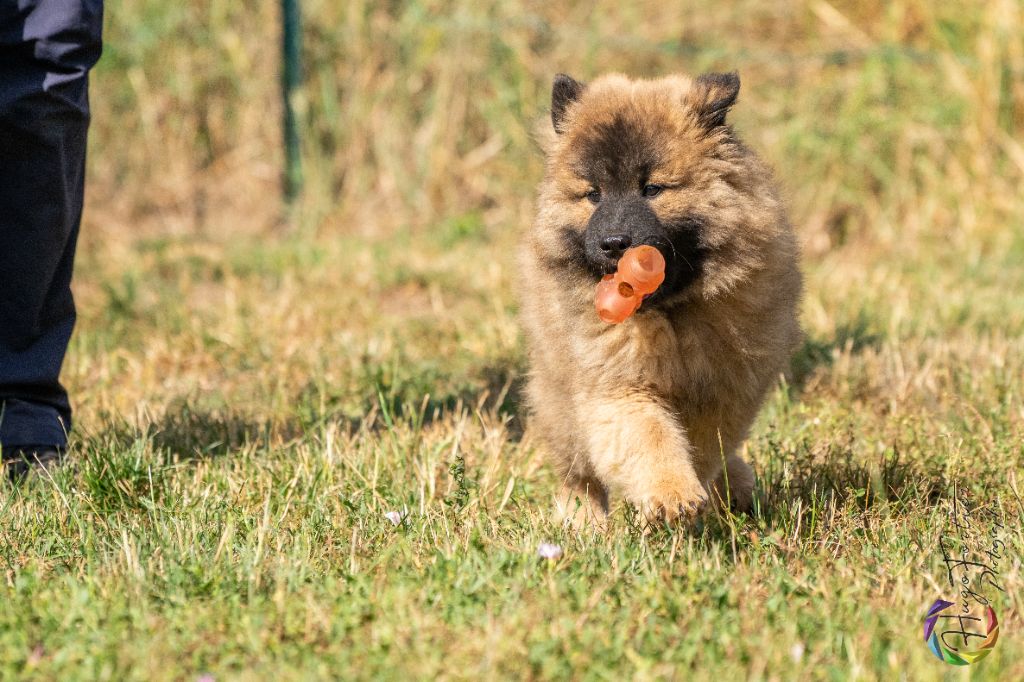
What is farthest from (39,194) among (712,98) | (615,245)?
(712,98)

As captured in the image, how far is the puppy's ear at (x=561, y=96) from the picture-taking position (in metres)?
3.53

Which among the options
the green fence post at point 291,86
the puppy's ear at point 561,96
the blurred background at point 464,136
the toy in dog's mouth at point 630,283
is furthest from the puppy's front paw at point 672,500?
the green fence post at point 291,86

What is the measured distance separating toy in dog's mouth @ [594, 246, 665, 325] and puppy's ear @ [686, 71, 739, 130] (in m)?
0.54

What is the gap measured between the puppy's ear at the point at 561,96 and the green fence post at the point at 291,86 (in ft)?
16.1

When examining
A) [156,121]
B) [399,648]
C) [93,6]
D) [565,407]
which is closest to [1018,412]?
[565,407]

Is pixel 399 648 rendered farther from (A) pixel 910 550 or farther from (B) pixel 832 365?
(B) pixel 832 365

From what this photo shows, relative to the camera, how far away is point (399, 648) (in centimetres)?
229

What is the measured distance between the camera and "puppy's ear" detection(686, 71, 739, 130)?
3.34 m

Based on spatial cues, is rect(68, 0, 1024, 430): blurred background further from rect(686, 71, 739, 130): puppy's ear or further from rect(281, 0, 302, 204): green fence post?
rect(686, 71, 739, 130): puppy's ear

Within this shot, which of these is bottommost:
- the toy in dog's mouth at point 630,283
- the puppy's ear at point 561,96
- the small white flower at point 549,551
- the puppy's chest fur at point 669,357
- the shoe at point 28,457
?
the shoe at point 28,457

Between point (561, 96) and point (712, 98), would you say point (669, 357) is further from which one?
point (561, 96)

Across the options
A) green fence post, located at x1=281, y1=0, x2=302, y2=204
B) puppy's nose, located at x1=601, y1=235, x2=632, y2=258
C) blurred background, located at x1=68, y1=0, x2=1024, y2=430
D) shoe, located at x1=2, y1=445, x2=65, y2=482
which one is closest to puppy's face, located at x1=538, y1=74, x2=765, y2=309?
puppy's nose, located at x1=601, y1=235, x2=632, y2=258

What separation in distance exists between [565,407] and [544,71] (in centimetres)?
542

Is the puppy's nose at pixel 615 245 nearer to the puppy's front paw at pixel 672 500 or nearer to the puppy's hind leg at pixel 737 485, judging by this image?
the puppy's front paw at pixel 672 500
